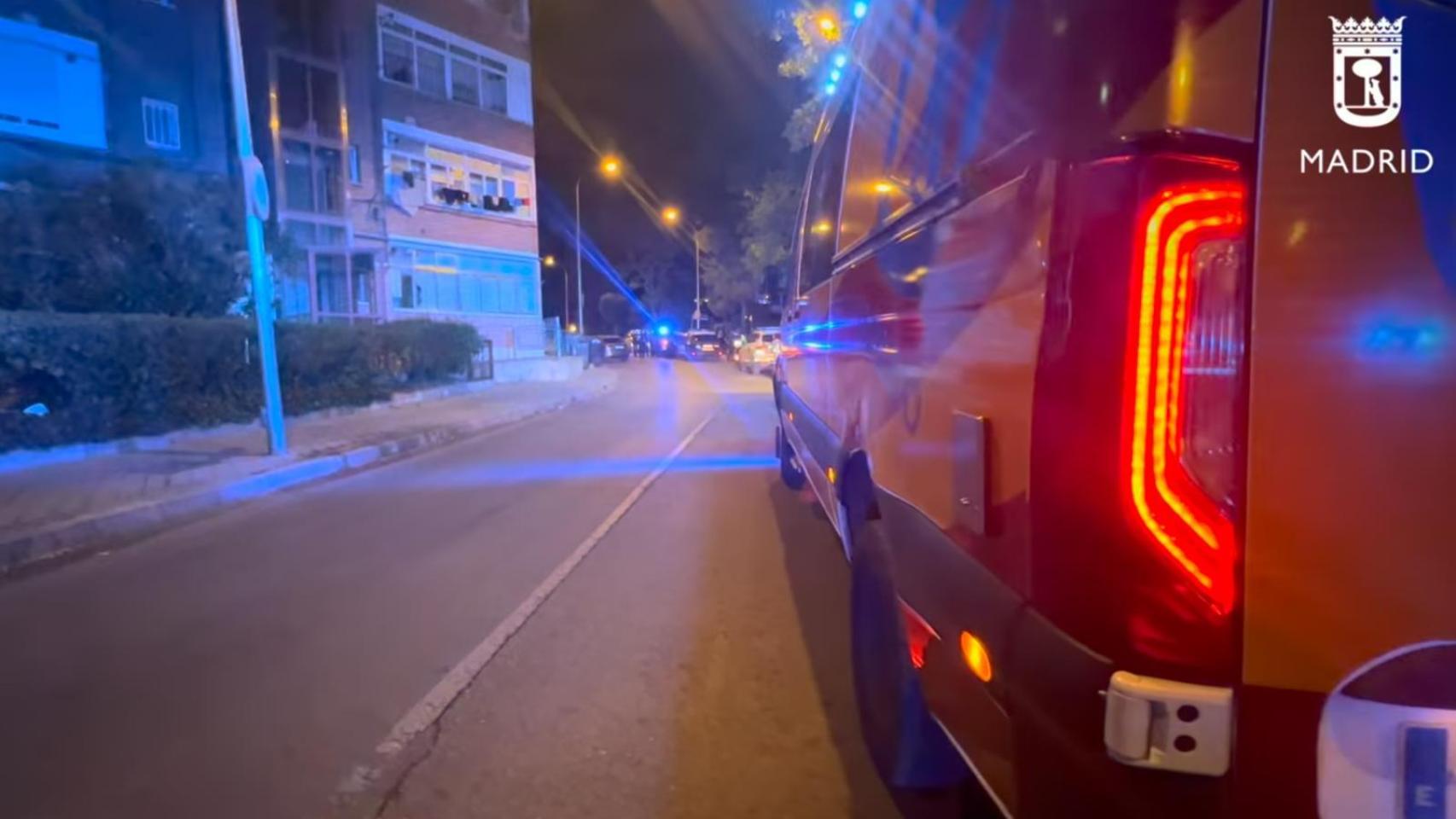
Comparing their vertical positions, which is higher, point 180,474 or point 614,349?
point 614,349

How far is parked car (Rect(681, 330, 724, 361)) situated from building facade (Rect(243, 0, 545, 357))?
54.4ft

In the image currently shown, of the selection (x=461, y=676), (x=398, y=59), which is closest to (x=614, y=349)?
(x=398, y=59)

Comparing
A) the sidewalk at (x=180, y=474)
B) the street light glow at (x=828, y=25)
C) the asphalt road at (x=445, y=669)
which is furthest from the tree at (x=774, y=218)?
the asphalt road at (x=445, y=669)

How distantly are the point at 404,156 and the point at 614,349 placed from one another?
23.2m

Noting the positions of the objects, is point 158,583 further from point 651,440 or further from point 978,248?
point 651,440

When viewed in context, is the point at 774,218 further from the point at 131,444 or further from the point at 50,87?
the point at 50,87

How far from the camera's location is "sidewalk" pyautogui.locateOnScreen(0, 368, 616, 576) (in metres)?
7.47

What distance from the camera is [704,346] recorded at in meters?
49.1

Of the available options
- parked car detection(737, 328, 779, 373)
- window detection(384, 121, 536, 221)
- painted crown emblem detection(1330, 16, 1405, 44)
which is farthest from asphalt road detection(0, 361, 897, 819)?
parked car detection(737, 328, 779, 373)

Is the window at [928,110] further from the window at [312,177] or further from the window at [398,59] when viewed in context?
the window at [398,59]

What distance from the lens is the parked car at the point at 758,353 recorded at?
108 ft

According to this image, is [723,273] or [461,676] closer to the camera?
[461,676]

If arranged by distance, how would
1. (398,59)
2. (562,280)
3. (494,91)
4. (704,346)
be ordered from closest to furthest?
(398,59), (494,91), (704,346), (562,280)

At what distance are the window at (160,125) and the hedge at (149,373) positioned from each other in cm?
781
